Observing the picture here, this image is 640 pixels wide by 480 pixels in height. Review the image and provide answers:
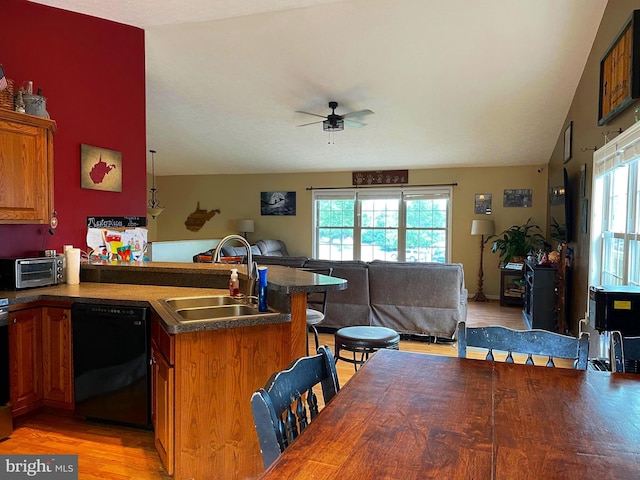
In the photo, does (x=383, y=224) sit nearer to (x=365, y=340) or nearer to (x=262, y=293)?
(x=365, y=340)

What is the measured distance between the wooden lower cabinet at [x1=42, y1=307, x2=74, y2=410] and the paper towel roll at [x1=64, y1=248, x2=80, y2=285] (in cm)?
46

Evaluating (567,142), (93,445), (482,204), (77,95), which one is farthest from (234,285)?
(482,204)

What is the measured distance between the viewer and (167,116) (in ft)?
20.9

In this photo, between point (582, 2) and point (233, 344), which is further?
point (582, 2)

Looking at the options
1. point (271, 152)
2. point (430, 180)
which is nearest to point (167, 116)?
point (271, 152)

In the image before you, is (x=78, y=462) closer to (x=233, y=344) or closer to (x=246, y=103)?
(x=233, y=344)

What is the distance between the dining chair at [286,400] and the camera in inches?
40.5

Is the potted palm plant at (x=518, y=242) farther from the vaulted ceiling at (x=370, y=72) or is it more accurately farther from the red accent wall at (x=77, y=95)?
the red accent wall at (x=77, y=95)

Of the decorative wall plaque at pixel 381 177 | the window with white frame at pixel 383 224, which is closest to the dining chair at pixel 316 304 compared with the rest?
the window with white frame at pixel 383 224

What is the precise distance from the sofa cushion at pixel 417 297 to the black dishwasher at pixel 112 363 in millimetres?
2751

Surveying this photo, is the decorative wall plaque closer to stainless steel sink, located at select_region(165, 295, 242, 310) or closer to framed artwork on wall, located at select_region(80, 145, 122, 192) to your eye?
framed artwork on wall, located at select_region(80, 145, 122, 192)

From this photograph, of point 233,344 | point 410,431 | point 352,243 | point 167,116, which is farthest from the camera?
point 352,243

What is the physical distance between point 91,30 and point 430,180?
5815 millimetres

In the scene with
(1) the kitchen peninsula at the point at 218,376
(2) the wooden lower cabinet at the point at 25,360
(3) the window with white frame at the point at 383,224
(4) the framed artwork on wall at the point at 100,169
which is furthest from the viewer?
(3) the window with white frame at the point at 383,224
